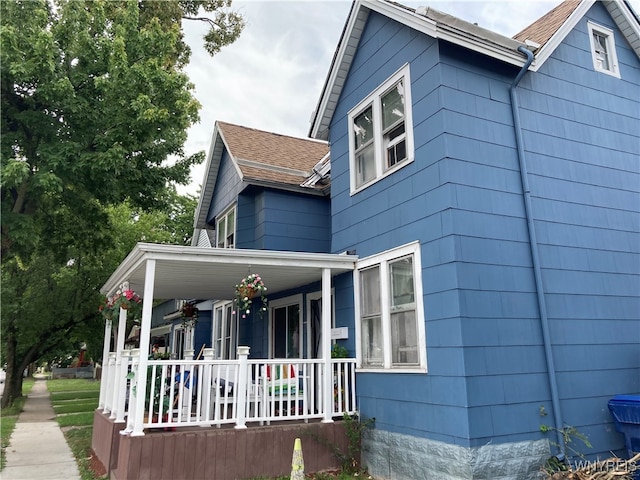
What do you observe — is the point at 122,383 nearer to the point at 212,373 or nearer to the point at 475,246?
the point at 212,373

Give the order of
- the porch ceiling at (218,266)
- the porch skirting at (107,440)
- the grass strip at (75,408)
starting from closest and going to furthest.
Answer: the porch ceiling at (218,266) < the porch skirting at (107,440) < the grass strip at (75,408)

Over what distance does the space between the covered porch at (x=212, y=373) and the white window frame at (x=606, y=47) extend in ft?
17.1

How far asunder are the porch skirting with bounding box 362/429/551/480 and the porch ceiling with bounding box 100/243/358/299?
2.82 metres

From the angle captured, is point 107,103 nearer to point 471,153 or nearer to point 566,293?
point 471,153

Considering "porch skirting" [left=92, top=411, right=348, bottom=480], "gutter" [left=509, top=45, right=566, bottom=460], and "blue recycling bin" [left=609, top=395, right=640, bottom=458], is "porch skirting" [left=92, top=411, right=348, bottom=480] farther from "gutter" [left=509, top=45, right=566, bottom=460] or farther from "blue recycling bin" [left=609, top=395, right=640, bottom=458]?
"blue recycling bin" [left=609, top=395, right=640, bottom=458]

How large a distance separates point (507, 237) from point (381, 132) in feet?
8.72

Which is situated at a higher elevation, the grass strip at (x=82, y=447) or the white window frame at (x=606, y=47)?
the white window frame at (x=606, y=47)

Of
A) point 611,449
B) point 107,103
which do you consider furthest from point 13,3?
point 611,449

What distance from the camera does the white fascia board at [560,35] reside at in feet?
22.4

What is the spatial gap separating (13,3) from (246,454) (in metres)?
8.93

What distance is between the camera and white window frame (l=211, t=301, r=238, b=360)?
12117 millimetres

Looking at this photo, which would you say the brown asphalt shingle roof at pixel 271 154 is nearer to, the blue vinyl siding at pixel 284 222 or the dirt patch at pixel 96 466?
the blue vinyl siding at pixel 284 222

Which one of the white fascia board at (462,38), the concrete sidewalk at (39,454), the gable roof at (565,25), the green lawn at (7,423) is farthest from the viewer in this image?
the green lawn at (7,423)

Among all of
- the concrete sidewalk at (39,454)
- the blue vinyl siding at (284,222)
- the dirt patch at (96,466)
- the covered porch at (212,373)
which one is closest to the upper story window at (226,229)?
the blue vinyl siding at (284,222)
